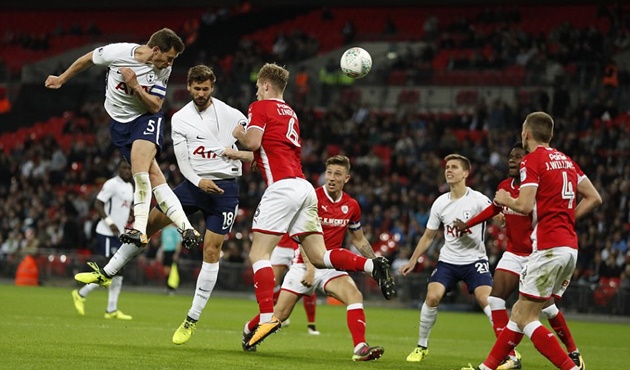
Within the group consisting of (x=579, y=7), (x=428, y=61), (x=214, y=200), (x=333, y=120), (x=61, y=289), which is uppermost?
(x=579, y=7)

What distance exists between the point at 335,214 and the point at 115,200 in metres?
6.33

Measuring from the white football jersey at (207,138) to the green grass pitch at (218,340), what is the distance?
206cm

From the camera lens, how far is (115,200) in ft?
60.9

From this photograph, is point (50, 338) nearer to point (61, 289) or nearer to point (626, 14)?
point (61, 289)

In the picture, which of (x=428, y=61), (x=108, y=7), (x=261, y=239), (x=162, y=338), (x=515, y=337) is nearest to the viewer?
(x=515, y=337)

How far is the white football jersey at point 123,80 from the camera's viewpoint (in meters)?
11.8

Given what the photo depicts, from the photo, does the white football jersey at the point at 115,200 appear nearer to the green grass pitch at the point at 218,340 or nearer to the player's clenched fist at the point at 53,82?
the green grass pitch at the point at 218,340

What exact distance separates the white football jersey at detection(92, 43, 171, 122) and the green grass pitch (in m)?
2.62

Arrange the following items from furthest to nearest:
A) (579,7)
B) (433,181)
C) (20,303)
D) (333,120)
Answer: (579,7) < (333,120) < (433,181) < (20,303)

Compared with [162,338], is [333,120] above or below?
above

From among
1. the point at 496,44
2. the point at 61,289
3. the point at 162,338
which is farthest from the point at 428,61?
the point at 162,338

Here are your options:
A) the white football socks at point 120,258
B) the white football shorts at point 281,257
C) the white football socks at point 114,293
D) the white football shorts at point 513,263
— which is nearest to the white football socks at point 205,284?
the white football socks at point 120,258

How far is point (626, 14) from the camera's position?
35188 mm

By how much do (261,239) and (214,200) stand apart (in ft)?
4.05
